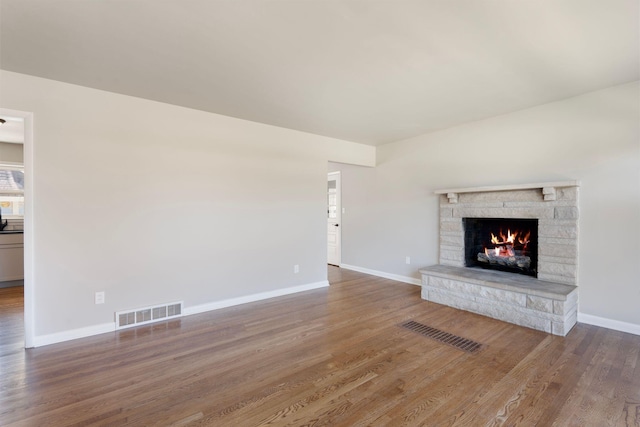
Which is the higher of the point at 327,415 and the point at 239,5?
the point at 239,5

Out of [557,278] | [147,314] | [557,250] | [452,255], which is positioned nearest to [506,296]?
[557,278]

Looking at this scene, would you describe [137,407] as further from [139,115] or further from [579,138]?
[579,138]

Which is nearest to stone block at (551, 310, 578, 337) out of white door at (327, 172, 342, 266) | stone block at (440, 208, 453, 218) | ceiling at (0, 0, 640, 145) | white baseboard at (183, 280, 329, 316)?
stone block at (440, 208, 453, 218)

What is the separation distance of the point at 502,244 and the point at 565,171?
120cm

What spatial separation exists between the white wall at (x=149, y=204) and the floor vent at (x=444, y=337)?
1935mm

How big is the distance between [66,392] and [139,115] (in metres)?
2.62

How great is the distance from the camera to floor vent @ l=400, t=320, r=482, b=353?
270cm

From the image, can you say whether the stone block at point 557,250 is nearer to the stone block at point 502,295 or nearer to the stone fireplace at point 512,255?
the stone fireplace at point 512,255

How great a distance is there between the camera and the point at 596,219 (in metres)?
3.14

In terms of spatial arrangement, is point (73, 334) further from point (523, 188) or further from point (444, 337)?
point (523, 188)

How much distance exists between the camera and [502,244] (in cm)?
Answer: 406

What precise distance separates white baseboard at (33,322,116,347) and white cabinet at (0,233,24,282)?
3.09 meters

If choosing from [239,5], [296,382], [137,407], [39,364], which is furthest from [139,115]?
[296,382]

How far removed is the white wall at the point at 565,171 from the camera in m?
2.97
